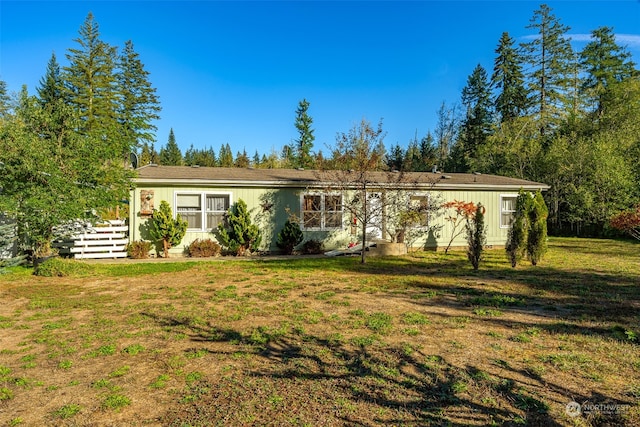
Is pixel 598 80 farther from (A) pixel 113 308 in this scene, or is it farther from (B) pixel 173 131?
(B) pixel 173 131

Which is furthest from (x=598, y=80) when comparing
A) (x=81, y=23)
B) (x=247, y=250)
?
(x=81, y=23)

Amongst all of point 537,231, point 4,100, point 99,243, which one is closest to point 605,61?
point 537,231

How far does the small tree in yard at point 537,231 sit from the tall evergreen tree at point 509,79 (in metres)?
25.3

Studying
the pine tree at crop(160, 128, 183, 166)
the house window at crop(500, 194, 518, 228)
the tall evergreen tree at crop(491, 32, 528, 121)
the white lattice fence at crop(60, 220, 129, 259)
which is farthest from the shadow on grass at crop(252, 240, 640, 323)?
the pine tree at crop(160, 128, 183, 166)

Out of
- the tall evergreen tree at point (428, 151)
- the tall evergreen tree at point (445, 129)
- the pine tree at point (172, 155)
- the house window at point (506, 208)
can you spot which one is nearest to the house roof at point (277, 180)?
the house window at point (506, 208)

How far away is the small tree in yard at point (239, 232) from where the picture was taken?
40.7ft

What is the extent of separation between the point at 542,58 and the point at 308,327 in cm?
3453

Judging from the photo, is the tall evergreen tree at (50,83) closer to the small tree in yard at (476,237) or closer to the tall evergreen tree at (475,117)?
the small tree in yard at (476,237)

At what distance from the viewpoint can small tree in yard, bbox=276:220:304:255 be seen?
12.8 m

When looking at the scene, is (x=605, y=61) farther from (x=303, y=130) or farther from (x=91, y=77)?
(x=91, y=77)

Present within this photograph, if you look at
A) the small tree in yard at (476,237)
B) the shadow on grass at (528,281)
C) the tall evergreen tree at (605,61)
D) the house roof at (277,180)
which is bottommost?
the shadow on grass at (528,281)

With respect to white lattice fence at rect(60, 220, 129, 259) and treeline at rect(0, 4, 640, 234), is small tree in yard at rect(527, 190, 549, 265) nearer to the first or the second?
treeline at rect(0, 4, 640, 234)

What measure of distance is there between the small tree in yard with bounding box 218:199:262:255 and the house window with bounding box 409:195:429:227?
220 inches

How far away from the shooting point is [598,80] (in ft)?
92.2
